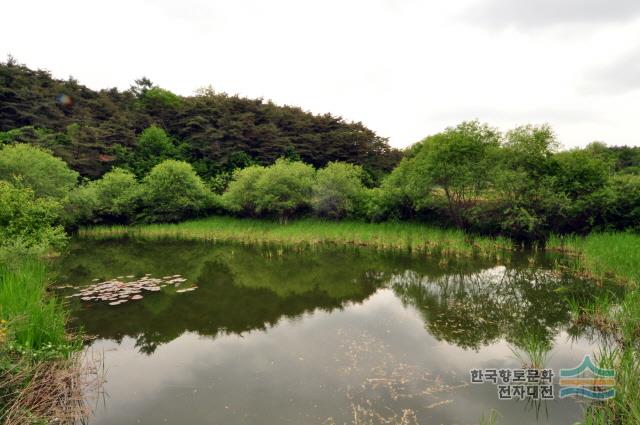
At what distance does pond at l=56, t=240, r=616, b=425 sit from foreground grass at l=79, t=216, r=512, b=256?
2.58m

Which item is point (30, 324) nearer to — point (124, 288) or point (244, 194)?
point (124, 288)

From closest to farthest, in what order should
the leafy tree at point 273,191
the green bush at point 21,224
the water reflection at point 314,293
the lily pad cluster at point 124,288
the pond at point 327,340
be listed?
the pond at point 327,340
the water reflection at point 314,293
the green bush at point 21,224
the lily pad cluster at point 124,288
the leafy tree at point 273,191

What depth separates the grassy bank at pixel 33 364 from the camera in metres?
4.52

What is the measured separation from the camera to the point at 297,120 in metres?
46.6

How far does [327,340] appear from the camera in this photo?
8.23 m

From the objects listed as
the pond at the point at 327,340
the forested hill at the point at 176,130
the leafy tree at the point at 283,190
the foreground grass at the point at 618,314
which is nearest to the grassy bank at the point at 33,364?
the pond at the point at 327,340

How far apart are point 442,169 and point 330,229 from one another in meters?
7.89

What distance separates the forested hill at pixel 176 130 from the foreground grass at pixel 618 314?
89.6ft

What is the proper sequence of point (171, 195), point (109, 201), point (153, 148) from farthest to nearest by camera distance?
point (153, 148)
point (171, 195)
point (109, 201)

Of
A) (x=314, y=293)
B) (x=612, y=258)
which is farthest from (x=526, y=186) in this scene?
(x=314, y=293)

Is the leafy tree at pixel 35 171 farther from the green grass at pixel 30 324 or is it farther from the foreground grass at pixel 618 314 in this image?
the foreground grass at pixel 618 314

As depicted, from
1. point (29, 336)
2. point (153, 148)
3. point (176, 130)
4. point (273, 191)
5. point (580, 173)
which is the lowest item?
point (29, 336)

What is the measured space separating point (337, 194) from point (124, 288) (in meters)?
16.3

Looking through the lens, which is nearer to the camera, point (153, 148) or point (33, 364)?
point (33, 364)
